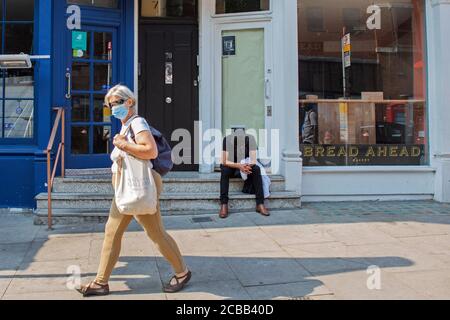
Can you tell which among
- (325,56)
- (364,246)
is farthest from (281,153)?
(364,246)

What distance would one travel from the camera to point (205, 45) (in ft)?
25.6

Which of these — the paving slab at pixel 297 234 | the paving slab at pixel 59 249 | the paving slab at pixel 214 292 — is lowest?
the paving slab at pixel 214 292

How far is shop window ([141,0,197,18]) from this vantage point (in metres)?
8.02

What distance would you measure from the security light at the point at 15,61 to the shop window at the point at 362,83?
4190 millimetres

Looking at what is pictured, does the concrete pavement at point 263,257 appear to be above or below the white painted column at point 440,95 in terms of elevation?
below

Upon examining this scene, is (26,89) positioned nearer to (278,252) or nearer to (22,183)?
(22,183)

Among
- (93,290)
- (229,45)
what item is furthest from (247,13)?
(93,290)

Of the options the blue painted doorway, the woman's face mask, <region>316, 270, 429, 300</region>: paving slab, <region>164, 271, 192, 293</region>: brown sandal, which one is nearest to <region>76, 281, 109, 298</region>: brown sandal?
<region>164, 271, 192, 293</region>: brown sandal

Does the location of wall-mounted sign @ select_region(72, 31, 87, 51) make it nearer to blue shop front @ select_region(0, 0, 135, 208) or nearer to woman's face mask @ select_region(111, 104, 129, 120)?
blue shop front @ select_region(0, 0, 135, 208)

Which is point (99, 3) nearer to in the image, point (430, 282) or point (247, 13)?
point (247, 13)

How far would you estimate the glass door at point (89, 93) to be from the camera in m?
7.30

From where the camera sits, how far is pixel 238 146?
677 cm

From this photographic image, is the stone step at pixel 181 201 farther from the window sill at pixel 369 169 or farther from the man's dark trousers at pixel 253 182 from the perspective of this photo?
the window sill at pixel 369 169

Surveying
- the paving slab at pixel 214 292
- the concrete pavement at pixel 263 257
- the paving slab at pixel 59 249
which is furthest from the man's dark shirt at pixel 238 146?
the paving slab at pixel 214 292
